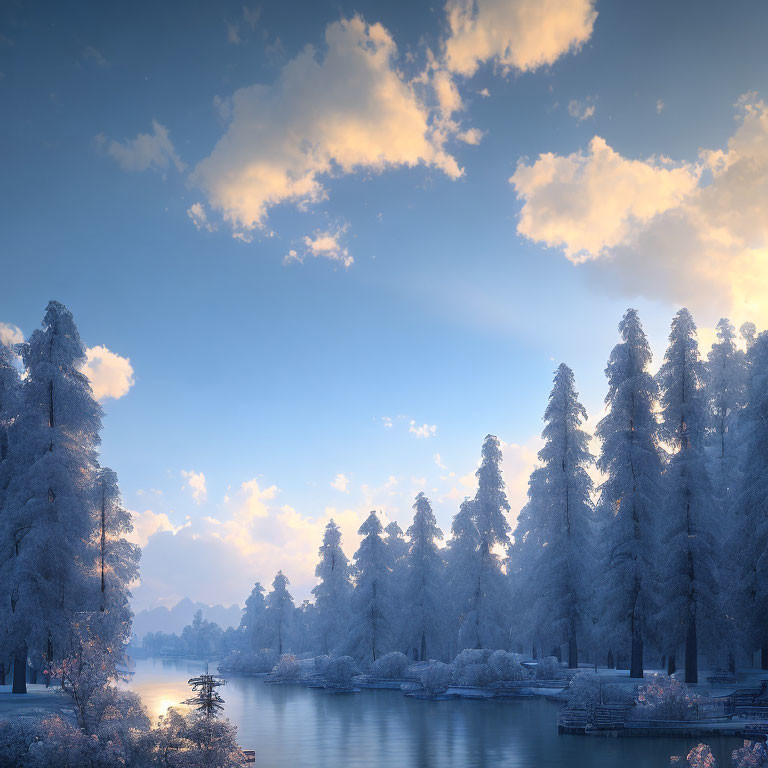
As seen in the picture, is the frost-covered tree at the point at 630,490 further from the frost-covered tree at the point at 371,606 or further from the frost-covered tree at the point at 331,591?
the frost-covered tree at the point at 331,591

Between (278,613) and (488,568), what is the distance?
153ft

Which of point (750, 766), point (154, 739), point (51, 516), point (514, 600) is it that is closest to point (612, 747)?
point (750, 766)

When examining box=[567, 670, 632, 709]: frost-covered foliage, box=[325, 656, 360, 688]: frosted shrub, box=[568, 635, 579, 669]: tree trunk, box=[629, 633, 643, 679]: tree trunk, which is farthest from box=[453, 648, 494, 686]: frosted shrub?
box=[567, 670, 632, 709]: frost-covered foliage

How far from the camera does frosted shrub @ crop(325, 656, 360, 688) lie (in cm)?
5812

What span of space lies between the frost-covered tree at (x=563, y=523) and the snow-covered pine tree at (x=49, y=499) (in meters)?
31.1

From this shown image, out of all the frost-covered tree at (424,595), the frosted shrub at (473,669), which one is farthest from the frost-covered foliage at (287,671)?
the frosted shrub at (473,669)

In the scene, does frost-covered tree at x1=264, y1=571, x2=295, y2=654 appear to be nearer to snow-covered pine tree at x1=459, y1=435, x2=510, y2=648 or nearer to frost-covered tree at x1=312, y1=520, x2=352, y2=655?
frost-covered tree at x1=312, y1=520, x2=352, y2=655

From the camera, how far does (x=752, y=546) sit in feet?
120

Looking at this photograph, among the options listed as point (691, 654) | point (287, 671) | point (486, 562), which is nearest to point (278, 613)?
point (287, 671)

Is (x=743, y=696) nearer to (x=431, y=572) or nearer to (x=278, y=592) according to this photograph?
(x=431, y=572)

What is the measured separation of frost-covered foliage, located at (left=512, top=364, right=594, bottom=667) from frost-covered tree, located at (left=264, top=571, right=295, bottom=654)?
51.5 meters

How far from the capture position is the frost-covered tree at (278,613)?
9494cm

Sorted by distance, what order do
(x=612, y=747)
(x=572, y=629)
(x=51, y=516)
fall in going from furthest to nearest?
(x=572, y=629), (x=51, y=516), (x=612, y=747)

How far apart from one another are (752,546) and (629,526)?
259 inches
